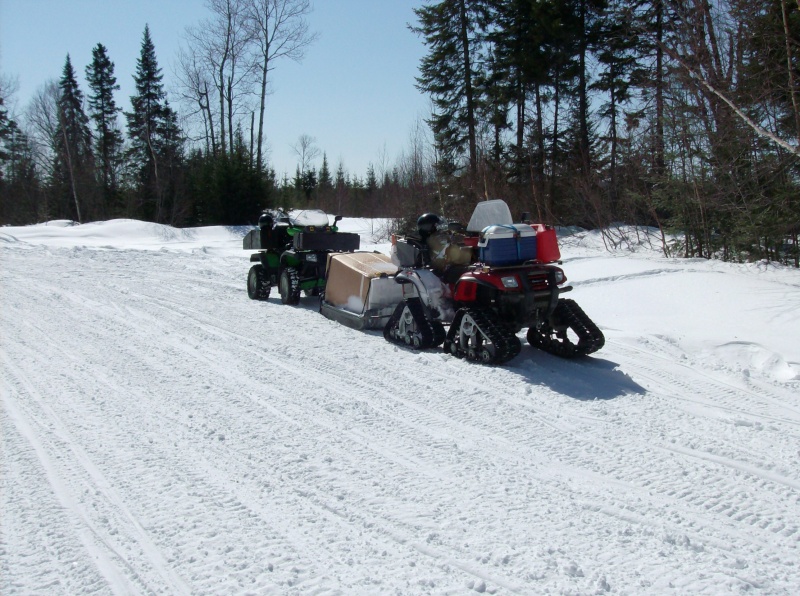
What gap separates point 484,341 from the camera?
5.49m

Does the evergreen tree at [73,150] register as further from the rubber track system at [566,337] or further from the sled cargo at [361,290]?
the rubber track system at [566,337]

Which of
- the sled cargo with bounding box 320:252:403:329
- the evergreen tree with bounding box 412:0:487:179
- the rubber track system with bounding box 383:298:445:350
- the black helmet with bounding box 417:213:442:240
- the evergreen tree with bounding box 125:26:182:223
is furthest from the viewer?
the evergreen tree with bounding box 125:26:182:223

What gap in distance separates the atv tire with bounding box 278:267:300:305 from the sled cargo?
2.75 ft

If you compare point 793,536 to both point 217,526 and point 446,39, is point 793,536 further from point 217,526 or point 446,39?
point 446,39

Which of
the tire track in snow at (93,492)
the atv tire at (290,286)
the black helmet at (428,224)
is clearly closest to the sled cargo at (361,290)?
the black helmet at (428,224)

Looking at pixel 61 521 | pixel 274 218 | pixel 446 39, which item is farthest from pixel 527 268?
pixel 446 39

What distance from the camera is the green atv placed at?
8.65 meters

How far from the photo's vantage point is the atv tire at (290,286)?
859 centimetres

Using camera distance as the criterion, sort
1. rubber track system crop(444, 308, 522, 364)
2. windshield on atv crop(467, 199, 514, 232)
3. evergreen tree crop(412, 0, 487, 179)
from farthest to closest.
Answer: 1. evergreen tree crop(412, 0, 487, 179)
2. windshield on atv crop(467, 199, 514, 232)
3. rubber track system crop(444, 308, 522, 364)

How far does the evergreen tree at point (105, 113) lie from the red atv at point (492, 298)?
3589 centimetres

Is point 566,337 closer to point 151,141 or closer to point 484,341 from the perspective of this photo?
point 484,341

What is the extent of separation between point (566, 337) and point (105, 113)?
133ft

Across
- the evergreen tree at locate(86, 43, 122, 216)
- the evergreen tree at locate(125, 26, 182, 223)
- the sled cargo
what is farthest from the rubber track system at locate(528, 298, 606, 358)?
the evergreen tree at locate(86, 43, 122, 216)

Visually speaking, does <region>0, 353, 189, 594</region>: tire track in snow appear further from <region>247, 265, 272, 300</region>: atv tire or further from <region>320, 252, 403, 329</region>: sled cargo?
<region>247, 265, 272, 300</region>: atv tire
